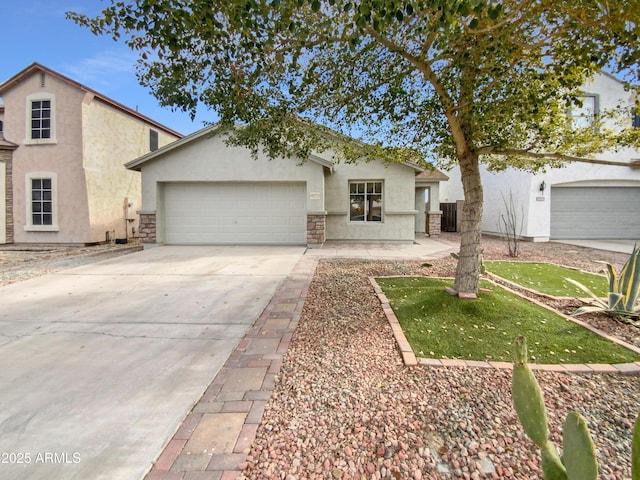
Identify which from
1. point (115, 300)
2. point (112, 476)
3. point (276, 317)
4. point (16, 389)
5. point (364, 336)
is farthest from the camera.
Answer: point (115, 300)

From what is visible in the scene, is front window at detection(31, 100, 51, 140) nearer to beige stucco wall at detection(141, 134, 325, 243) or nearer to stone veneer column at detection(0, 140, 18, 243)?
stone veneer column at detection(0, 140, 18, 243)

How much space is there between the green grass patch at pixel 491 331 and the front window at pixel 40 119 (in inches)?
573

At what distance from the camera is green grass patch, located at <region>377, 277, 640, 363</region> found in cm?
337

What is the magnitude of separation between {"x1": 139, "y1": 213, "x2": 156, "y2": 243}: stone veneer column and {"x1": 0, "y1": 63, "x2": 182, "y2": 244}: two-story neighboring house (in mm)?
2489

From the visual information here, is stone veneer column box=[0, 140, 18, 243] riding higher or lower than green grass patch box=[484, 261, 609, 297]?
higher

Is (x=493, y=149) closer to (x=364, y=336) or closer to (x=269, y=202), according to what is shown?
(x=364, y=336)

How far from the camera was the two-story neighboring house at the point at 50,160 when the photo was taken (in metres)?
12.5

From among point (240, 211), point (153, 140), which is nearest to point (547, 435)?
point (240, 211)

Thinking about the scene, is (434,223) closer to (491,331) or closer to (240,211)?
(240,211)

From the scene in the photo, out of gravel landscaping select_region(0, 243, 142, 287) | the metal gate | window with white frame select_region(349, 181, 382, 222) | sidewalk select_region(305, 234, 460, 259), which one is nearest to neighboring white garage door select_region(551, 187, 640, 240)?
the metal gate

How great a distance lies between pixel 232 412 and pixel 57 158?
14.3 metres

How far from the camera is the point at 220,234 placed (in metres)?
12.5

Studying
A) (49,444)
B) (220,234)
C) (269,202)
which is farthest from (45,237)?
(49,444)

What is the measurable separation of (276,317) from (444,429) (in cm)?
274
